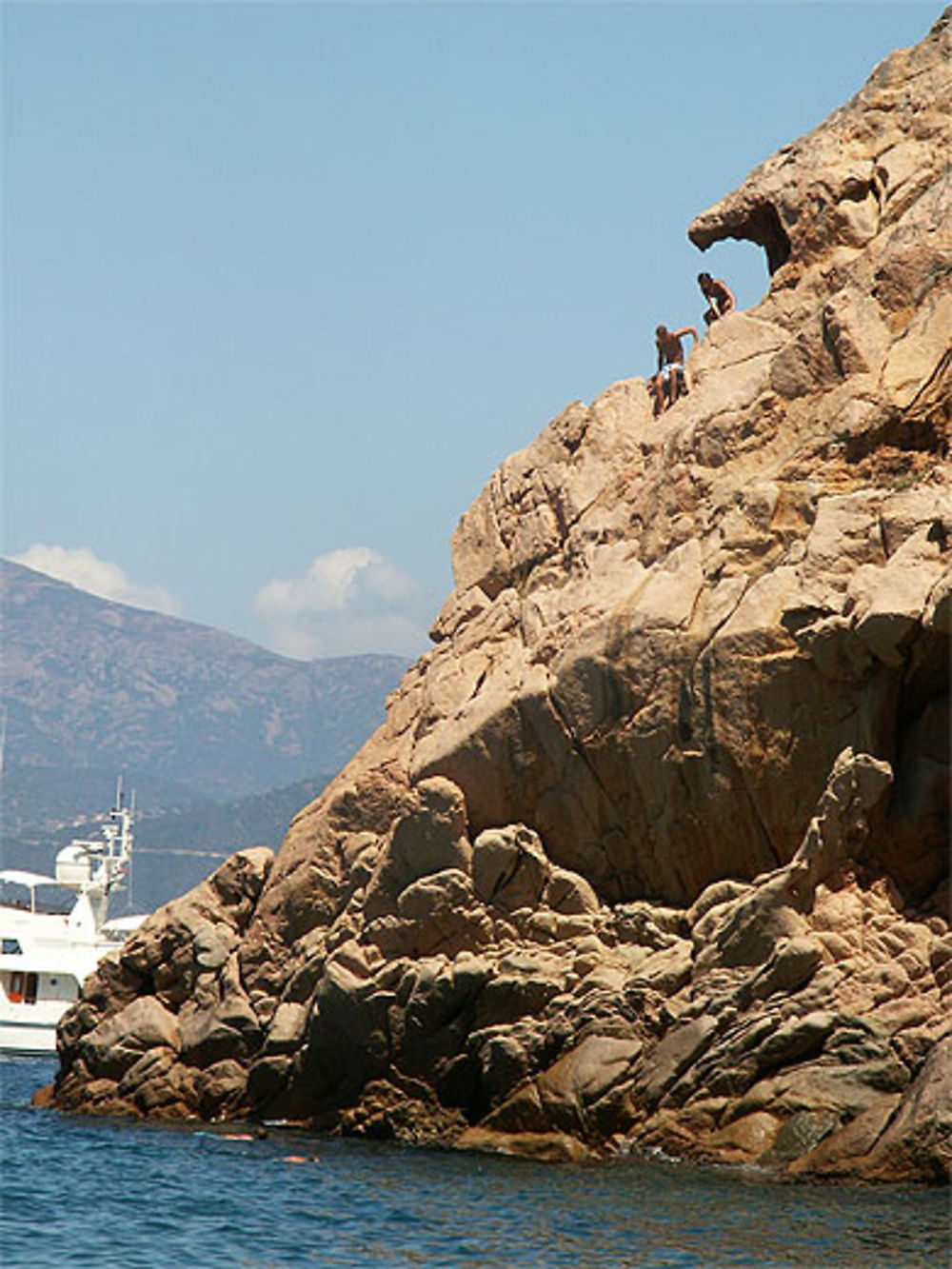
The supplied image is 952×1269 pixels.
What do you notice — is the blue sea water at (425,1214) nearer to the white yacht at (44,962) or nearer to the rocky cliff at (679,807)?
the rocky cliff at (679,807)

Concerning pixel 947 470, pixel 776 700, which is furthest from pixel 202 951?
pixel 947 470

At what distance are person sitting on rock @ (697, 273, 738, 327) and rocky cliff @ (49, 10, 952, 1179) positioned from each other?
3.83 feet

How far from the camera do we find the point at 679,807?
4397 cm

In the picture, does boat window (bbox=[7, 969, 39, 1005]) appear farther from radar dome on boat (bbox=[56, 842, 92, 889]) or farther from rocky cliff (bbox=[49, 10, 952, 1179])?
rocky cliff (bbox=[49, 10, 952, 1179])

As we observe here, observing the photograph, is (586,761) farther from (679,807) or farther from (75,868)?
(75,868)

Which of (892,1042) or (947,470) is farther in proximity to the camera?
(947,470)

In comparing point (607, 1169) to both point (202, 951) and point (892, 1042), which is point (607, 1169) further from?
point (202, 951)

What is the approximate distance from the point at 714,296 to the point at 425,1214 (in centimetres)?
2445

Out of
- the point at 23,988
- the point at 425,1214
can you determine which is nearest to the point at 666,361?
the point at 425,1214

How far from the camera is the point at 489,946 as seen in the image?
44.8 meters

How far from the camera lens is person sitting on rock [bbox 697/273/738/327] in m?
51.6

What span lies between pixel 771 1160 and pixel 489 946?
8.40 m

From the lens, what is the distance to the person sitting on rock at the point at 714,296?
2030 inches

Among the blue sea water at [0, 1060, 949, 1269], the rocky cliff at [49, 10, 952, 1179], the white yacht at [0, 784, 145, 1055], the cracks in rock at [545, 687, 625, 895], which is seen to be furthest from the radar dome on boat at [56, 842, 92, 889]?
the cracks in rock at [545, 687, 625, 895]
